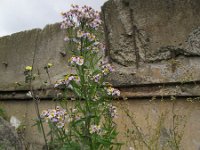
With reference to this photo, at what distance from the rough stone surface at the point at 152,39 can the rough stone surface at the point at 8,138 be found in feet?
3.58

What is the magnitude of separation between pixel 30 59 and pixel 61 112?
2.55 m

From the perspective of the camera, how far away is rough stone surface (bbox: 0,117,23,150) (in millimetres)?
4293

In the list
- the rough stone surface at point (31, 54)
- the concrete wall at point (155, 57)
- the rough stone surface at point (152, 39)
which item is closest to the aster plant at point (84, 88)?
the concrete wall at point (155, 57)

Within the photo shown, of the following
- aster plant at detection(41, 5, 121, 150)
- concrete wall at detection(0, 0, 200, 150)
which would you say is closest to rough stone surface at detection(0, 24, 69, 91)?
concrete wall at detection(0, 0, 200, 150)

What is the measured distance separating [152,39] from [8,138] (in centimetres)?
160

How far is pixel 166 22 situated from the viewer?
435 centimetres

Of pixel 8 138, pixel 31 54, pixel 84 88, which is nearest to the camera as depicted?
pixel 84 88

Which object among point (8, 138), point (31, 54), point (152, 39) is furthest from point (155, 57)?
point (31, 54)

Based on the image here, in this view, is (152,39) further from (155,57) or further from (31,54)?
(31,54)

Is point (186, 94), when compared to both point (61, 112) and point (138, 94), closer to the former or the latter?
point (138, 94)

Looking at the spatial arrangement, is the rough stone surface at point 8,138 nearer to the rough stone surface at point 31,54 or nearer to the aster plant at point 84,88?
the aster plant at point 84,88

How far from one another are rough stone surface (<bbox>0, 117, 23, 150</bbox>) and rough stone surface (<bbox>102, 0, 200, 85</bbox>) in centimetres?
109

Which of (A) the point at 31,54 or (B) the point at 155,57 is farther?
(A) the point at 31,54

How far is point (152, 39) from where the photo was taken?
14.6 ft
